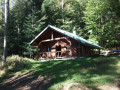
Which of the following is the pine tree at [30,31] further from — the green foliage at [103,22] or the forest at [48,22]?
the green foliage at [103,22]

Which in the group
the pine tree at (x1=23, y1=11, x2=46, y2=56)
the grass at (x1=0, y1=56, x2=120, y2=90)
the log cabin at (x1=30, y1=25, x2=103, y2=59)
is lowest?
the grass at (x1=0, y1=56, x2=120, y2=90)

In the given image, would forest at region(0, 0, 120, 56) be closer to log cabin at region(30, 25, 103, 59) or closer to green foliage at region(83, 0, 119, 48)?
green foliage at region(83, 0, 119, 48)

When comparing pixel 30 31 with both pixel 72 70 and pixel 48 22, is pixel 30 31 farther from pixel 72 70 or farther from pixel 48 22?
pixel 72 70

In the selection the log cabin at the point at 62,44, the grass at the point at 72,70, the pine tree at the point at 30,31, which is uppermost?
the pine tree at the point at 30,31

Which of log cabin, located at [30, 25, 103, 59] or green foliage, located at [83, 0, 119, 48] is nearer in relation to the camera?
log cabin, located at [30, 25, 103, 59]

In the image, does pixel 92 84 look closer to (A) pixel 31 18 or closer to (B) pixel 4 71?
(B) pixel 4 71

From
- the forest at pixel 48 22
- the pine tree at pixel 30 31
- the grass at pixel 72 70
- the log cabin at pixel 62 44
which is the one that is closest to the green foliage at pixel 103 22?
the forest at pixel 48 22

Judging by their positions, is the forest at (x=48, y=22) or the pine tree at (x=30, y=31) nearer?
the forest at (x=48, y=22)

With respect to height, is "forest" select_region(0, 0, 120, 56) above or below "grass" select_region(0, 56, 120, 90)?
above

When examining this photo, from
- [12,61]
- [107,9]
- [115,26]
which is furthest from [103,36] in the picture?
[12,61]

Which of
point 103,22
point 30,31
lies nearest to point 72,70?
point 30,31

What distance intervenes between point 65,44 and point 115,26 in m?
11.5

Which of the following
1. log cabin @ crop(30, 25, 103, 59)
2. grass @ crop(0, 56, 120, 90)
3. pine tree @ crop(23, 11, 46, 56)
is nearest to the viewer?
grass @ crop(0, 56, 120, 90)

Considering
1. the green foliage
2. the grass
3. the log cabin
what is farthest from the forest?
the grass
